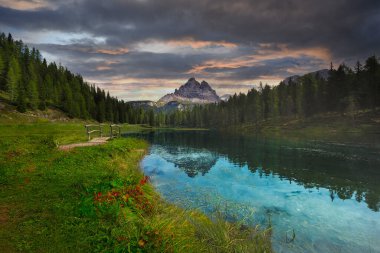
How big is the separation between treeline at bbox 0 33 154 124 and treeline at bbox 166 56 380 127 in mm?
76211

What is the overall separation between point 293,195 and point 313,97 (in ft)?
346

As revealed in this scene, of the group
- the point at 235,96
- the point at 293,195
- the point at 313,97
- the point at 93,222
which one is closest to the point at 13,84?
the point at 293,195

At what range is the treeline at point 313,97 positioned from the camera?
93062 millimetres

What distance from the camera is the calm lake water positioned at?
1316 centimetres

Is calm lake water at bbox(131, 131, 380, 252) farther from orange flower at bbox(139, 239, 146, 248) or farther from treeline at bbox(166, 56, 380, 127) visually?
treeline at bbox(166, 56, 380, 127)

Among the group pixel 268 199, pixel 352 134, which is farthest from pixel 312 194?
pixel 352 134

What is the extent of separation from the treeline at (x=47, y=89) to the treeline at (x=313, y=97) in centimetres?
7621

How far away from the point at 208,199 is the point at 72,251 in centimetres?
1208

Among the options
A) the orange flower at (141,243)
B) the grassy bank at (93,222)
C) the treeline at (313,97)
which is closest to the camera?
the orange flower at (141,243)

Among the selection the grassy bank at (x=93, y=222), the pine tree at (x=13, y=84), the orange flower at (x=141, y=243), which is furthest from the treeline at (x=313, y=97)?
the pine tree at (x=13, y=84)

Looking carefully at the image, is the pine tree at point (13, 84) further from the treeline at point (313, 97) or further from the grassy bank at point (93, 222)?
the treeline at point (313, 97)

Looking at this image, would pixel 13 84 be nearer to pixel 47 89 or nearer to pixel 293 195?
pixel 47 89

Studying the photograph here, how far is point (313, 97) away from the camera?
114 metres

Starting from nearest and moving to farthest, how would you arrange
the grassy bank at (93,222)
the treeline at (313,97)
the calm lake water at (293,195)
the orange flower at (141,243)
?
the orange flower at (141,243) < the grassy bank at (93,222) < the calm lake water at (293,195) < the treeline at (313,97)
